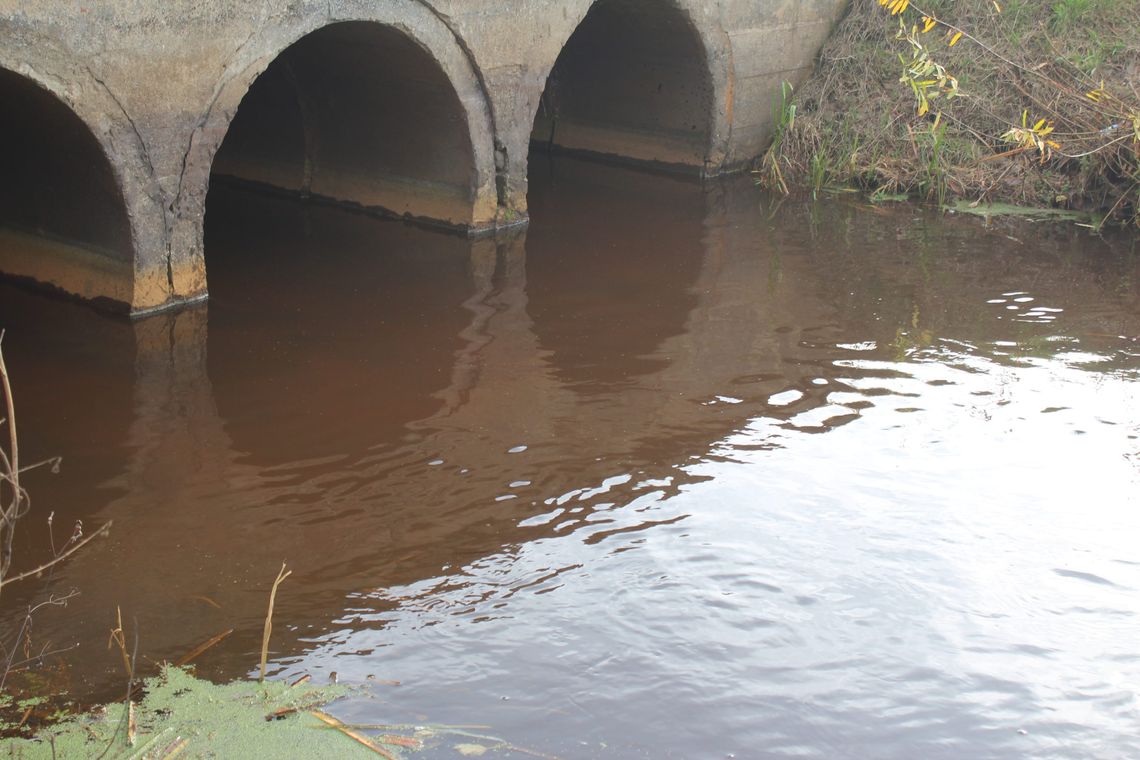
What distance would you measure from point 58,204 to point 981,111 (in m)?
7.10

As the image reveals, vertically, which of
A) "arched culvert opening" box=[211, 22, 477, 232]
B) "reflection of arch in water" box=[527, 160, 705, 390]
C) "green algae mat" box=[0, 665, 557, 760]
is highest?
"arched culvert opening" box=[211, 22, 477, 232]

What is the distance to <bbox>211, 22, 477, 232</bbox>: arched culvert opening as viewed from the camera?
27.7 ft

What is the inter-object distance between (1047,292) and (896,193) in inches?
98.5

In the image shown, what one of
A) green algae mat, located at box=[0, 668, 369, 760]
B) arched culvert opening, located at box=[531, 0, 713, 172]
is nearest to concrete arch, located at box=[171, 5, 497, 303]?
arched culvert opening, located at box=[531, 0, 713, 172]

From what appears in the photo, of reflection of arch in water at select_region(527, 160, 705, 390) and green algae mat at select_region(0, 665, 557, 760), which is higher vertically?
→ reflection of arch in water at select_region(527, 160, 705, 390)

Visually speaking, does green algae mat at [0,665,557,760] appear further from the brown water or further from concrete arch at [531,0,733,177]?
concrete arch at [531,0,733,177]

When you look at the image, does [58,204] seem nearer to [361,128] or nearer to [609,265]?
[361,128]

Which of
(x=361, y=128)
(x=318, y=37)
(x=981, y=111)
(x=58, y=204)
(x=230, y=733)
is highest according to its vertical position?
(x=318, y=37)

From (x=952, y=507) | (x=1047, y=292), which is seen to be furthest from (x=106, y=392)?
(x=1047, y=292)

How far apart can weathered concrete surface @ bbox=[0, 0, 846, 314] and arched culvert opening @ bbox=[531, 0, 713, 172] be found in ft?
0.06

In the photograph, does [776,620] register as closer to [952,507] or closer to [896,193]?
[952,507]

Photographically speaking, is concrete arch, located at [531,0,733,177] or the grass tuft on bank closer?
the grass tuft on bank

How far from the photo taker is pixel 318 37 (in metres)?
8.57

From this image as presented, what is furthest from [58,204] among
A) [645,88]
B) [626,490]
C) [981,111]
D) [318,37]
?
[981,111]
